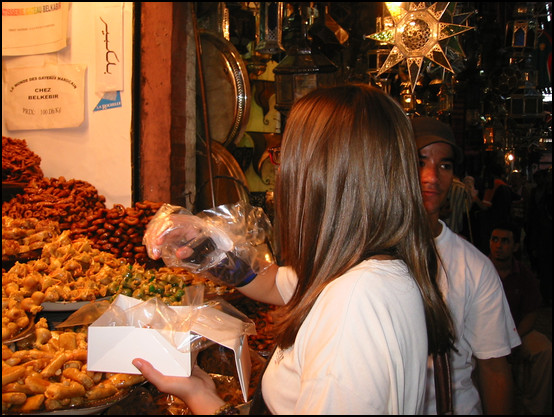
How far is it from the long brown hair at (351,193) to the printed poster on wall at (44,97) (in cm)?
255

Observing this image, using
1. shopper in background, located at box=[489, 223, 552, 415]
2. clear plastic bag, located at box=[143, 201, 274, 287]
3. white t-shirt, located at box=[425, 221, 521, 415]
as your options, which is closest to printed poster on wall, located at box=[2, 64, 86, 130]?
clear plastic bag, located at box=[143, 201, 274, 287]

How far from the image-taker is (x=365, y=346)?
80 cm

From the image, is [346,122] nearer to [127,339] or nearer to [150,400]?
[127,339]

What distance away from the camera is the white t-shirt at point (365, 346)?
0.79 m

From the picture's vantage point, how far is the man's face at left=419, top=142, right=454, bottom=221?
197cm

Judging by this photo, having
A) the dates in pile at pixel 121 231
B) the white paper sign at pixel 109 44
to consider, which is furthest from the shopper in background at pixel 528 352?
the white paper sign at pixel 109 44

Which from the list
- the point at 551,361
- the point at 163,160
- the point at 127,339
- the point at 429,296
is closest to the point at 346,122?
the point at 429,296

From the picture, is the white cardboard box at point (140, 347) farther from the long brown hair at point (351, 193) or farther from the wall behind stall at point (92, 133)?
the wall behind stall at point (92, 133)

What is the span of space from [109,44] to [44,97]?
0.65 metres

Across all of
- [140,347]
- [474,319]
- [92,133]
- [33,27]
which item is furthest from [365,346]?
[33,27]

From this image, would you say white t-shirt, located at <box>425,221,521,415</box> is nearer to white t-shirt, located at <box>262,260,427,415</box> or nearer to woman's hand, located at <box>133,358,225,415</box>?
white t-shirt, located at <box>262,260,427,415</box>

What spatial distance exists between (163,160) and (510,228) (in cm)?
347

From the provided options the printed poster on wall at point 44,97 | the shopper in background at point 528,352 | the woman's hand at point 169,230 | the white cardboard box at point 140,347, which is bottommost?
the shopper in background at point 528,352

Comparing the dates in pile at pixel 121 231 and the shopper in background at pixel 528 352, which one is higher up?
the dates in pile at pixel 121 231
